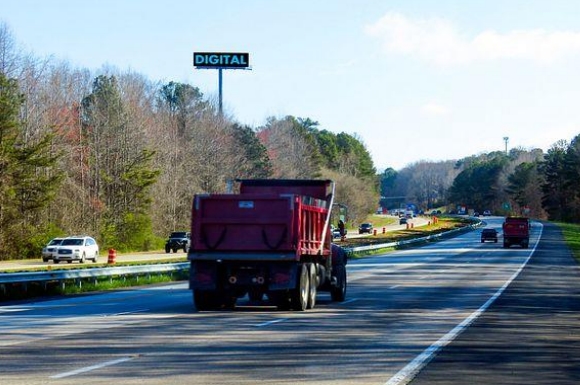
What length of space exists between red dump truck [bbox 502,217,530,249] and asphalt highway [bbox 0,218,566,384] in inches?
2054

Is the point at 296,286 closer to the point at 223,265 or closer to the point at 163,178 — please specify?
the point at 223,265

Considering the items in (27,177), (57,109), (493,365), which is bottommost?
(493,365)

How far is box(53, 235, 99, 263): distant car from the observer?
57.4 meters

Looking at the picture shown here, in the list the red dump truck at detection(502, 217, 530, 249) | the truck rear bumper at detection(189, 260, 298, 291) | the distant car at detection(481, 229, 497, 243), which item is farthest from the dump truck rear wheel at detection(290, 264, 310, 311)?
the distant car at detection(481, 229, 497, 243)

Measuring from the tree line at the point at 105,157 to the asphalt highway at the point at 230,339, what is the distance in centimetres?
3752

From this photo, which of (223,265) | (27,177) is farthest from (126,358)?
(27,177)

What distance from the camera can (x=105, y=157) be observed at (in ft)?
283

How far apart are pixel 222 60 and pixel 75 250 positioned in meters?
26.8

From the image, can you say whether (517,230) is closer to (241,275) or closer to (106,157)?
(106,157)

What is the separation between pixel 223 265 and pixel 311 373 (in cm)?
1027

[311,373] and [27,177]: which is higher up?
[27,177]

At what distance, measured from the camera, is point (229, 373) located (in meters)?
12.7

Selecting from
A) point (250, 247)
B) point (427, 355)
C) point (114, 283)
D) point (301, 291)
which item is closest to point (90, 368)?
point (427, 355)

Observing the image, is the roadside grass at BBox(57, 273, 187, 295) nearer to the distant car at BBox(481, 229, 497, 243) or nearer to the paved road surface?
the paved road surface
